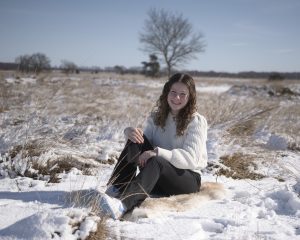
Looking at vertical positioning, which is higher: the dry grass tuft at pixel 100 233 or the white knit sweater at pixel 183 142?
the white knit sweater at pixel 183 142

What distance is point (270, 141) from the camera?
5836mm

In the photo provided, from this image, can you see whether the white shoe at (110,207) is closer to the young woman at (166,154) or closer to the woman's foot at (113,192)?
the young woman at (166,154)

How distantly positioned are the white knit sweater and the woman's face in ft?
0.49

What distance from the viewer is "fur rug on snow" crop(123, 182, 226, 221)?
8.61 feet

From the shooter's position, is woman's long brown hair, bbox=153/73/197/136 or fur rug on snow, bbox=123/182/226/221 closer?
fur rug on snow, bbox=123/182/226/221

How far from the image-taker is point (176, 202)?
2918 mm

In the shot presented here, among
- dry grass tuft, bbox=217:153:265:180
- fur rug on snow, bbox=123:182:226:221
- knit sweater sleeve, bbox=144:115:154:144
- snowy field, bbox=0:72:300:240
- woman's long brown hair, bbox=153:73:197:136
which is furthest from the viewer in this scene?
dry grass tuft, bbox=217:153:265:180

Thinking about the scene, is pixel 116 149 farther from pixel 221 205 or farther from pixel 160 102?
pixel 221 205

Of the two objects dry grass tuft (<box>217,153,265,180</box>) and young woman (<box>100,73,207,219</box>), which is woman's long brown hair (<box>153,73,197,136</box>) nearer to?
young woman (<box>100,73,207,219</box>)

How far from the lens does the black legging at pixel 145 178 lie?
8.80ft

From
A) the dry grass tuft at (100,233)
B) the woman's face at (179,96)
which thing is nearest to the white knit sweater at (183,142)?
the woman's face at (179,96)

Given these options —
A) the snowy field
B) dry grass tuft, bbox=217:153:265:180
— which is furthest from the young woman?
dry grass tuft, bbox=217:153:265:180

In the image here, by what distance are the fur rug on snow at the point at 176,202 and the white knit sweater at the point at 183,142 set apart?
23 centimetres

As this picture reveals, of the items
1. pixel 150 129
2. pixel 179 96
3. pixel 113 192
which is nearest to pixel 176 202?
pixel 113 192
